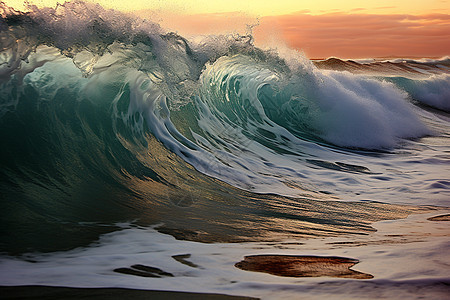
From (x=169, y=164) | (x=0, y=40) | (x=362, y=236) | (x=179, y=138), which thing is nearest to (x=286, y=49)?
(x=179, y=138)

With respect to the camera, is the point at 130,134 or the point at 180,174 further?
the point at 130,134

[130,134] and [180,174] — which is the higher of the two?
[130,134]

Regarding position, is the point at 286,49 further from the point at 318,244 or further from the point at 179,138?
the point at 318,244

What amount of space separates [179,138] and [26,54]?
194cm

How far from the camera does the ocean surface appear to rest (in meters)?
2.96

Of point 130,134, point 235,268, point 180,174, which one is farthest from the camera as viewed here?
point 130,134

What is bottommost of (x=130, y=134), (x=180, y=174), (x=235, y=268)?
(x=235, y=268)

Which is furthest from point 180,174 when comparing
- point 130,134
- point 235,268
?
point 235,268

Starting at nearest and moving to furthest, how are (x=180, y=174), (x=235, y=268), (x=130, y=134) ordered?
(x=235, y=268) < (x=180, y=174) < (x=130, y=134)

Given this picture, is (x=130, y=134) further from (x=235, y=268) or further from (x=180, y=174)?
(x=235, y=268)

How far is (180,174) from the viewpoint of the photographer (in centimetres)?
539

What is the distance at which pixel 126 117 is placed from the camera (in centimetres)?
609

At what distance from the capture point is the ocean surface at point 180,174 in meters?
2.96

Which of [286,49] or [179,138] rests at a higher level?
[286,49]
